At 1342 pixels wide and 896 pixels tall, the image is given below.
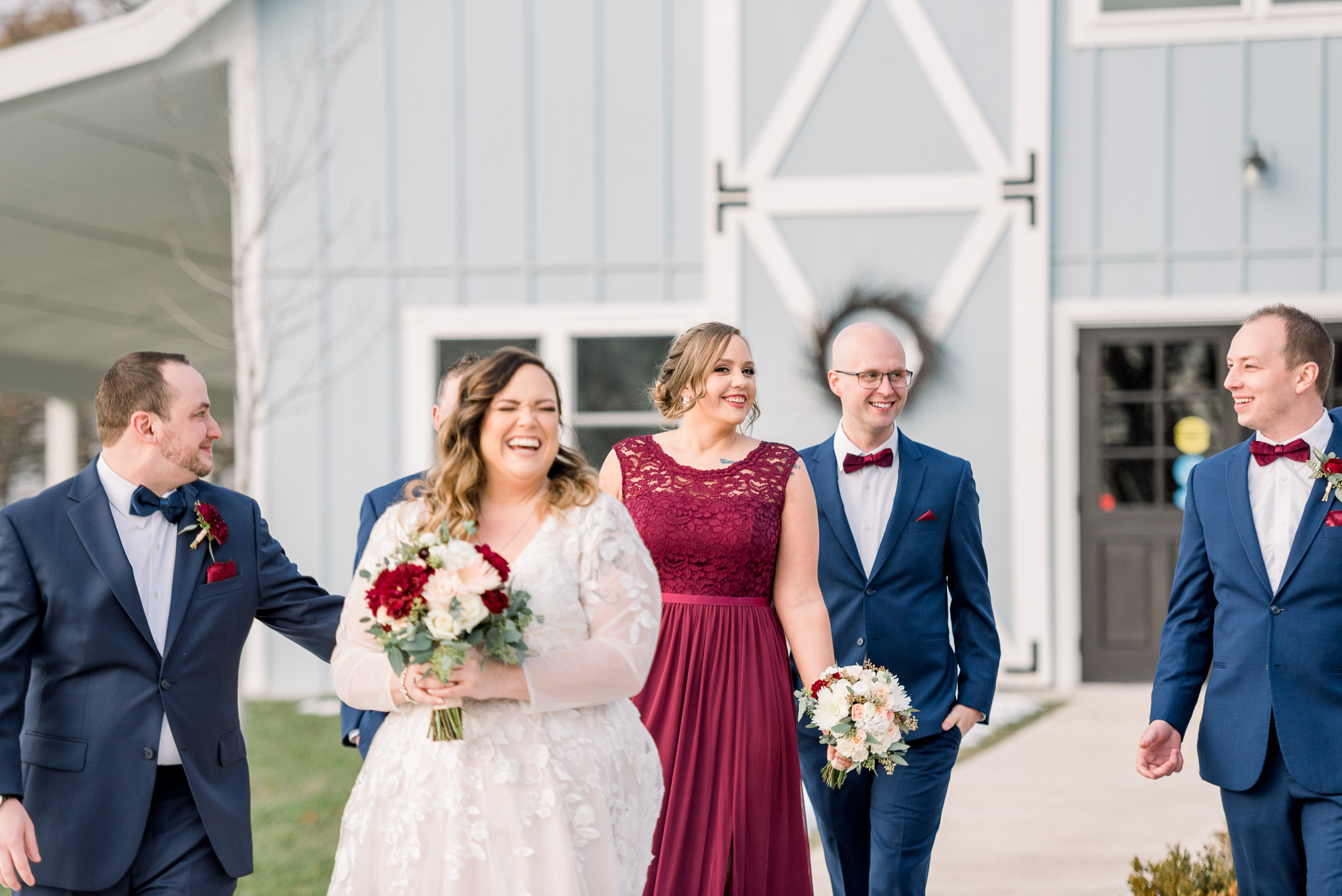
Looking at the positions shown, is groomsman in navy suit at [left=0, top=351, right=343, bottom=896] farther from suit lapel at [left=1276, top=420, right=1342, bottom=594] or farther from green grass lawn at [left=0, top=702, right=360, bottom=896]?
suit lapel at [left=1276, top=420, right=1342, bottom=594]

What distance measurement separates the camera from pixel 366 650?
2670 mm

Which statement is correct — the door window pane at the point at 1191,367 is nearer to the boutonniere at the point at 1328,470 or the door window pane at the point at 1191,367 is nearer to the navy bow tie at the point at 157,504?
the boutonniere at the point at 1328,470

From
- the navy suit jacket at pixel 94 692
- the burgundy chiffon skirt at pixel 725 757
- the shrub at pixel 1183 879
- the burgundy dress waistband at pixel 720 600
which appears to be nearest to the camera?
the navy suit jacket at pixel 94 692

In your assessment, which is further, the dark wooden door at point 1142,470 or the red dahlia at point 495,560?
the dark wooden door at point 1142,470

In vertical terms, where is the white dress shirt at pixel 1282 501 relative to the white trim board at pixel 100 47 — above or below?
below

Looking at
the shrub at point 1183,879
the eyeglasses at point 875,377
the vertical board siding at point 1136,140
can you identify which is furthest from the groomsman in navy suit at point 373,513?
the vertical board siding at point 1136,140

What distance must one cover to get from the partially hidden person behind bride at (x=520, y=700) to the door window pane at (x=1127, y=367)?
7.49 meters

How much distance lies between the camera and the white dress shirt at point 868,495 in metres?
4.03

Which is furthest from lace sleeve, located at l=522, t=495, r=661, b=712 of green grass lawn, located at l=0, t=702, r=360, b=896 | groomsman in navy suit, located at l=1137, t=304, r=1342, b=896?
green grass lawn, located at l=0, t=702, r=360, b=896

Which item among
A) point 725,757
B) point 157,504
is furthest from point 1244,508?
point 157,504

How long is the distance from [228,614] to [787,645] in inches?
66.2

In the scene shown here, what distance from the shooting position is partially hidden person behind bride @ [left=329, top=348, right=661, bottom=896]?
2541 mm

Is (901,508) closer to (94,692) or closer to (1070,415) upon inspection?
(94,692)

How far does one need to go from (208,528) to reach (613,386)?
6638 mm
